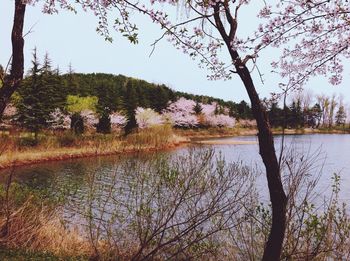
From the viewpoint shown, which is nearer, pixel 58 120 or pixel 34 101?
pixel 34 101

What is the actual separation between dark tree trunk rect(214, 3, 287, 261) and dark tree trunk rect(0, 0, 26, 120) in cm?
237

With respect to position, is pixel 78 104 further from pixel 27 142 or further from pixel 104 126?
pixel 27 142

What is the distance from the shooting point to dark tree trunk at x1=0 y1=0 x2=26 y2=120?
15.6 ft

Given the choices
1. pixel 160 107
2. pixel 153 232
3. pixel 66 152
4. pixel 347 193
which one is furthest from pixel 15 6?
pixel 160 107

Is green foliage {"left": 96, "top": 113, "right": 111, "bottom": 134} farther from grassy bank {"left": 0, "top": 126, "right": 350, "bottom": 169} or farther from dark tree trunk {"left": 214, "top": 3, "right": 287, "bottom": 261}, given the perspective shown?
dark tree trunk {"left": 214, "top": 3, "right": 287, "bottom": 261}

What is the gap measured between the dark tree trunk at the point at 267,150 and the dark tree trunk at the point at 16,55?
2.37 m

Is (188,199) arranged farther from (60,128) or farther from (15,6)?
(60,128)

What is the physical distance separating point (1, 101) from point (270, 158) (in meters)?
3.24

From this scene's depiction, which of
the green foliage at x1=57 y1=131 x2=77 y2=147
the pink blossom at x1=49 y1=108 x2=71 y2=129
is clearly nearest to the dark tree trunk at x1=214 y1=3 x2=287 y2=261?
the green foliage at x1=57 y1=131 x2=77 y2=147

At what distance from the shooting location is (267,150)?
446 cm

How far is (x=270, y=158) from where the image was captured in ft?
14.6

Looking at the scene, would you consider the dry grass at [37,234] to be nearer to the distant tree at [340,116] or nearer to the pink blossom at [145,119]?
the pink blossom at [145,119]

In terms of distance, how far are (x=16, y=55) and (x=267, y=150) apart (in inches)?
126

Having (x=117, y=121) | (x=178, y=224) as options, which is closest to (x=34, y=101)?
(x=117, y=121)
